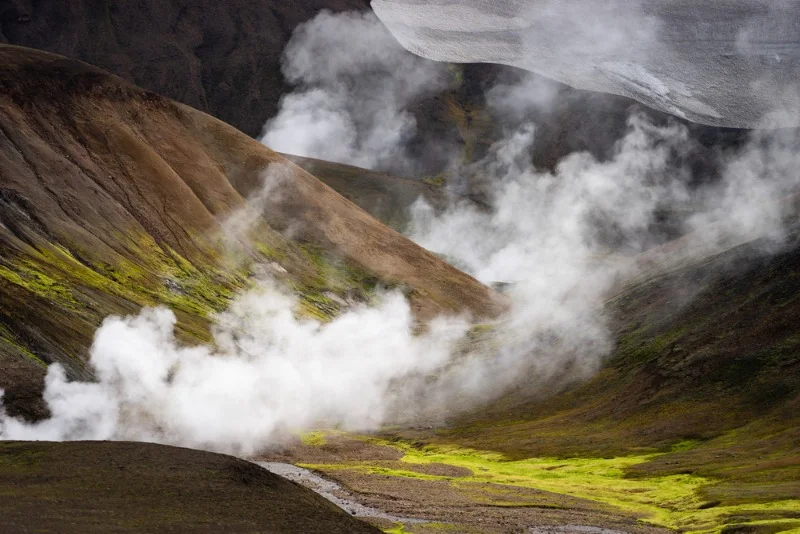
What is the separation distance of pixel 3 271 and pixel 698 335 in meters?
72.2

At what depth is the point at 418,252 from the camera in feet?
558

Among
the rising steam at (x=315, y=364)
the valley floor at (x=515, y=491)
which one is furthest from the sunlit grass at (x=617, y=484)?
the rising steam at (x=315, y=364)

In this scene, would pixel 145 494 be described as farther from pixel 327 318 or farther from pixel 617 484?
pixel 327 318

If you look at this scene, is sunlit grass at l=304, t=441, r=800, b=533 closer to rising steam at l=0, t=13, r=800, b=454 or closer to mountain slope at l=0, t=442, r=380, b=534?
rising steam at l=0, t=13, r=800, b=454

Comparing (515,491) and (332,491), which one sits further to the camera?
(515,491)

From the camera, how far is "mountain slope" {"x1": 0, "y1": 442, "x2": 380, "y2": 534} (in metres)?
30.6

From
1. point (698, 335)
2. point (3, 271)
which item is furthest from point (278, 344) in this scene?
point (698, 335)

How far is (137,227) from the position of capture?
120 meters

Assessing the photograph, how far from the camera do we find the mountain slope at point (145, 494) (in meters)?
30.6

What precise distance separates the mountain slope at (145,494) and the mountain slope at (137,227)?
20429 mm

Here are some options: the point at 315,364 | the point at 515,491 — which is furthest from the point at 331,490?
the point at 315,364

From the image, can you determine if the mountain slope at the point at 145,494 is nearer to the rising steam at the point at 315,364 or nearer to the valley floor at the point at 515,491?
the valley floor at the point at 515,491

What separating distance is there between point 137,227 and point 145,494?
301ft

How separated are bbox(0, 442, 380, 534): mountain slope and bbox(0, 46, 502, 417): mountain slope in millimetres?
20429
